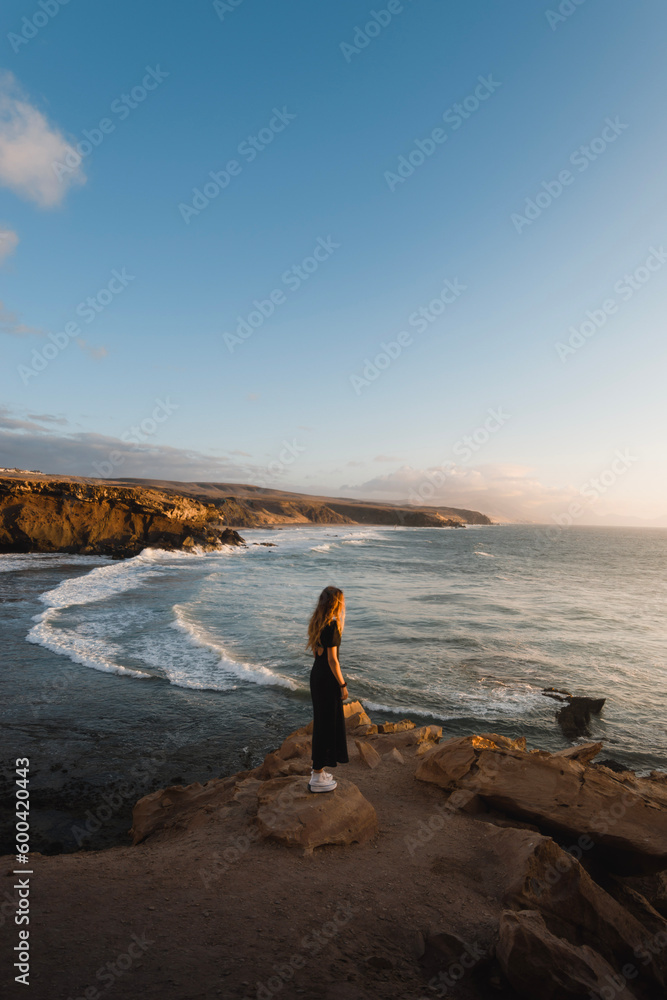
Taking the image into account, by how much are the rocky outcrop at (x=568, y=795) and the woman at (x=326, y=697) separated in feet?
5.98

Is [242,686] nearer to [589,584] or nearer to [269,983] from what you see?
[269,983]

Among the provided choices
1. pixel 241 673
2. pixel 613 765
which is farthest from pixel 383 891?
pixel 241 673

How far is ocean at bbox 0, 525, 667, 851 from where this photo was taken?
817 centimetres

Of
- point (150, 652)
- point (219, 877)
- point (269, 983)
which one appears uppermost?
point (269, 983)

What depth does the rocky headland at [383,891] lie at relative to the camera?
10.6ft

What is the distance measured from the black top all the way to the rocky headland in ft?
5.62

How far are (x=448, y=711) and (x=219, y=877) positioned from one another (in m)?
7.74

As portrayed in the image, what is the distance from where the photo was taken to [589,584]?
35281mm

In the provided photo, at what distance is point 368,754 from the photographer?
7.34 metres

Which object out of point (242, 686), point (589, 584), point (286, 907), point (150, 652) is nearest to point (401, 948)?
point (286, 907)

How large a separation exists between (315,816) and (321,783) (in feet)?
1.33

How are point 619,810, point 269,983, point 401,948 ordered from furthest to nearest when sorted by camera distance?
point 619,810
point 401,948
point 269,983
